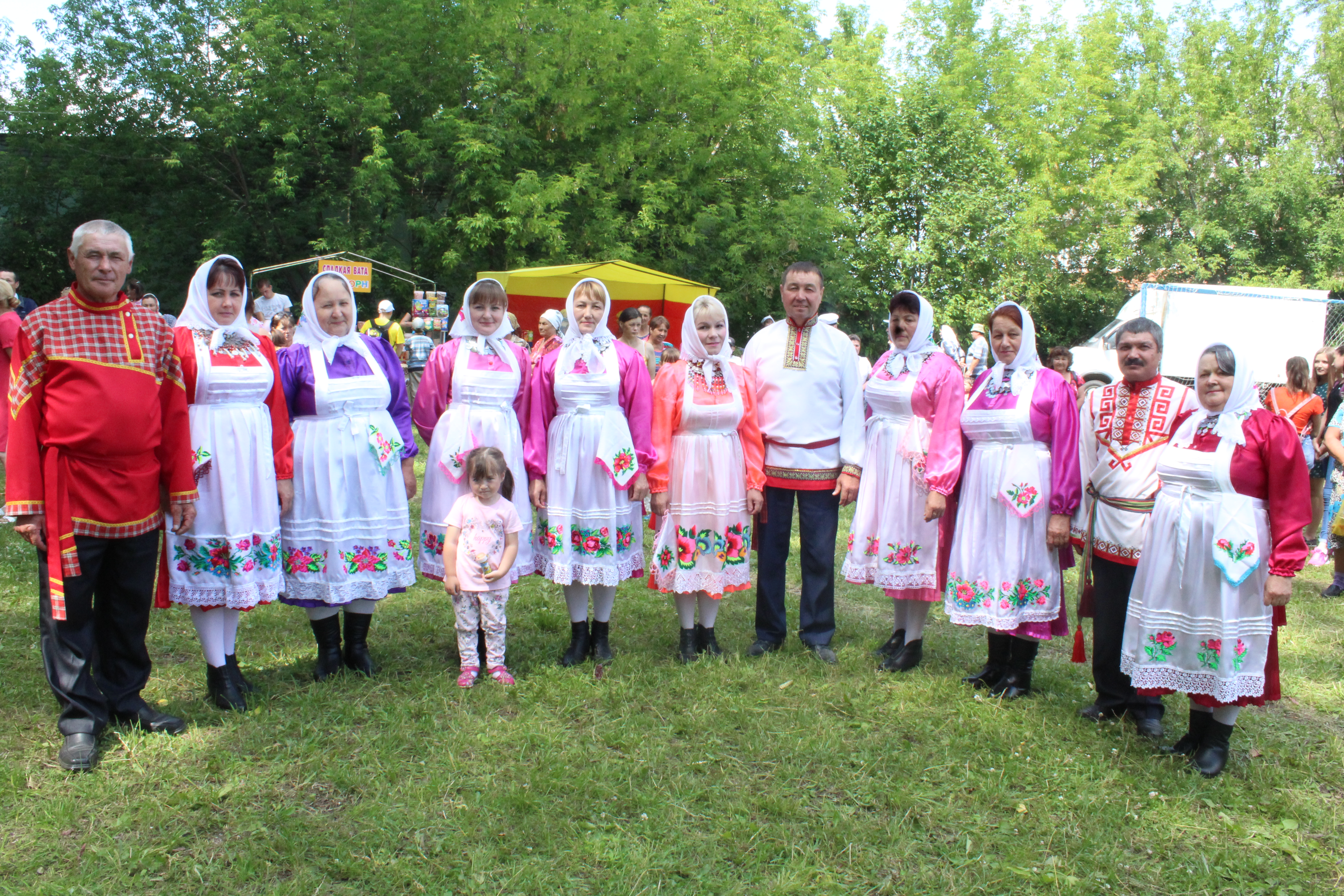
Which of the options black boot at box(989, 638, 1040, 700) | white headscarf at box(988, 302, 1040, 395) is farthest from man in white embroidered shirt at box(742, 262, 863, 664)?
black boot at box(989, 638, 1040, 700)

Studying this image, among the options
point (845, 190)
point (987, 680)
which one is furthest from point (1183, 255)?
point (987, 680)

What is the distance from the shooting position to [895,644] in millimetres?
4969

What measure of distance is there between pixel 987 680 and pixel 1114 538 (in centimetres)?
103

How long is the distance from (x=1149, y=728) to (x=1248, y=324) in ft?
44.1

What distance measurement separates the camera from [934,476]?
4.41 m

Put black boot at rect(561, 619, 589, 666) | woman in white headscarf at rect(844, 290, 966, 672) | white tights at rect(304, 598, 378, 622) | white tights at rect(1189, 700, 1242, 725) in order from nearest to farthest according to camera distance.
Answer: white tights at rect(1189, 700, 1242, 725) → white tights at rect(304, 598, 378, 622) → woman in white headscarf at rect(844, 290, 966, 672) → black boot at rect(561, 619, 589, 666)

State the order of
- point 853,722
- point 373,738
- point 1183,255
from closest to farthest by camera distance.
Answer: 1. point 373,738
2. point 853,722
3. point 1183,255

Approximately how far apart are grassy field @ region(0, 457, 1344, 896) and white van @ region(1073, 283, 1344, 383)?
11.2 metres

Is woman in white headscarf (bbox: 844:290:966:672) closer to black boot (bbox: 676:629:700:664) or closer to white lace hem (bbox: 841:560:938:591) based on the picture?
white lace hem (bbox: 841:560:938:591)

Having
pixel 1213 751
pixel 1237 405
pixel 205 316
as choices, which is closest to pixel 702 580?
pixel 1213 751

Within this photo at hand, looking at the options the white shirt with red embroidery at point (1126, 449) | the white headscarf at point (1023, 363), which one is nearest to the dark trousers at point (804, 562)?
the white headscarf at point (1023, 363)

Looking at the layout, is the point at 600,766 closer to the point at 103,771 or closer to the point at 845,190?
the point at 103,771

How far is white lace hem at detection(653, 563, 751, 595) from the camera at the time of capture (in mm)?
4621

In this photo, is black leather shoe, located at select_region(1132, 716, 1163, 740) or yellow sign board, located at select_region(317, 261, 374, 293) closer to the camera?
black leather shoe, located at select_region(1132, 716, 1163, 740)
